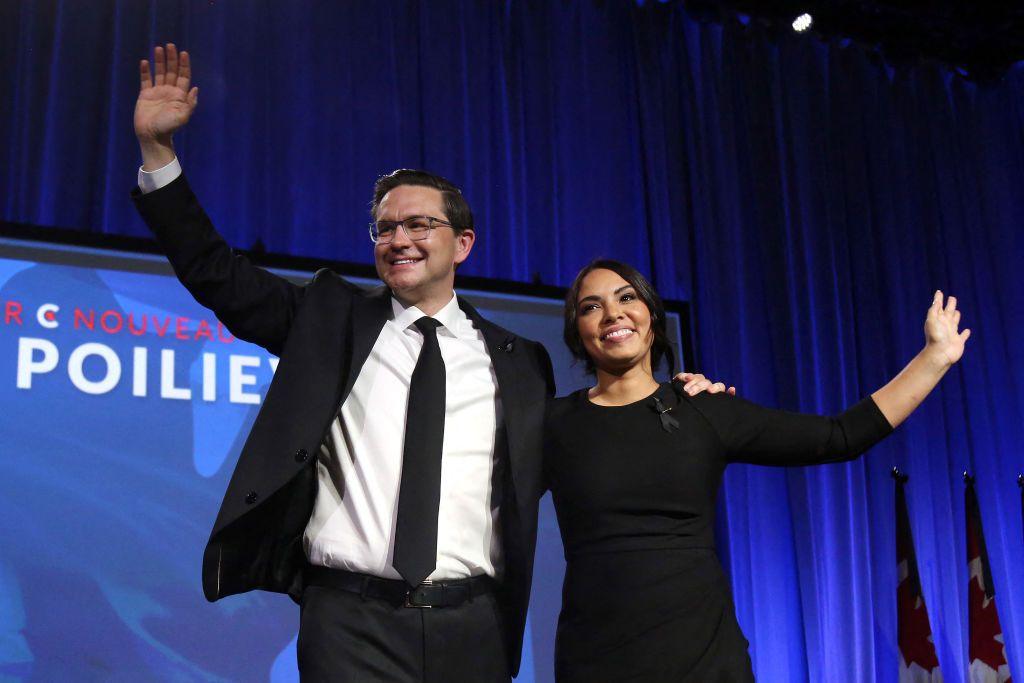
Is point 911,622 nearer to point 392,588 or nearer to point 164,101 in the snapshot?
point 392,588

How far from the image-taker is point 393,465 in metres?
1.75

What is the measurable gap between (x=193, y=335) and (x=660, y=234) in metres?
2.15

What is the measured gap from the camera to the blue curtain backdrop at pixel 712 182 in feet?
12.5

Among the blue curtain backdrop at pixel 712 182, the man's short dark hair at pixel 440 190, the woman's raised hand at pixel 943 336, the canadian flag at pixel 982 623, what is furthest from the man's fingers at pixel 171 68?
the canadian flag at pixel 982 623

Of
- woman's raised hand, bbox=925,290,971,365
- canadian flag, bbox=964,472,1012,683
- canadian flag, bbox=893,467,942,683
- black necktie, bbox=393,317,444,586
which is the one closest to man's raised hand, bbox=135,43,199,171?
black necktie, bbox=393,317,444,586

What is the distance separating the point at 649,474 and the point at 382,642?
531mm

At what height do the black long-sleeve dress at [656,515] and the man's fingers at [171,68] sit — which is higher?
the man's fingers at [171,68]

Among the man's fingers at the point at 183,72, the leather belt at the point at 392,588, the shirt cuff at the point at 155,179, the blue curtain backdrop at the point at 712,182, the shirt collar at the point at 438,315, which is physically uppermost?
the blue curtain backdrop at the point at 712,182

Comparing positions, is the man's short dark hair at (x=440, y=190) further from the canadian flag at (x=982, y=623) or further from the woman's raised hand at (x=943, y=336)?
the canadian flag at (x=982, y=623)

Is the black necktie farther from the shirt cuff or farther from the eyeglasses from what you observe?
the shirt cuff

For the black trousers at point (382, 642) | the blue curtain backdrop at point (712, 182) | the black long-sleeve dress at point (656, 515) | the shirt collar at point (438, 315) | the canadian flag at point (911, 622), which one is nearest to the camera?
the black trousers at point (382, 642)

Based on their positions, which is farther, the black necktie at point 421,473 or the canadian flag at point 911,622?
the canadian flag at point 911,622

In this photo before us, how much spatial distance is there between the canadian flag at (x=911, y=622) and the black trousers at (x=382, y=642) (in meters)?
3.06

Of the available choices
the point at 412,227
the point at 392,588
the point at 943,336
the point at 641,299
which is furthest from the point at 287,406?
the point at 943,336
